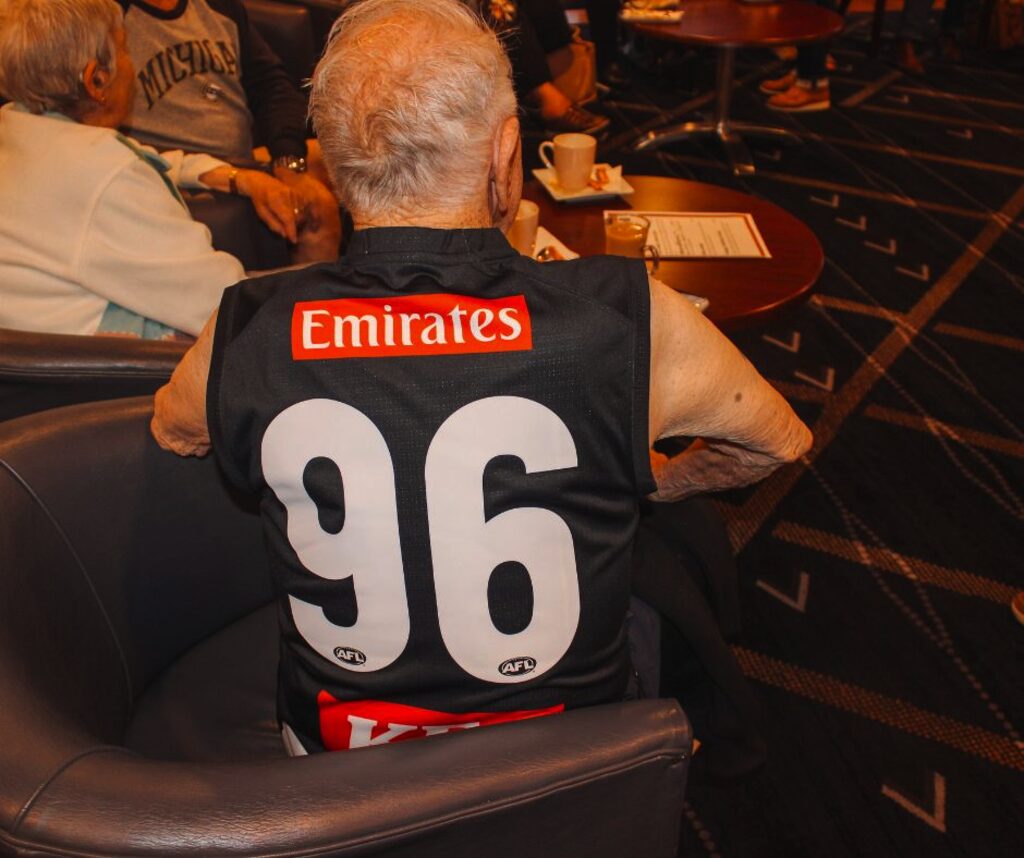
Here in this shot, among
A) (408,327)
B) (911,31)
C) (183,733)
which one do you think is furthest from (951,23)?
(183,733)

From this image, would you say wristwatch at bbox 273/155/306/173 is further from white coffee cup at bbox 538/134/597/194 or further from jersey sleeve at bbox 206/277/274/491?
jersey sleeve at bbox 206/277/274/491

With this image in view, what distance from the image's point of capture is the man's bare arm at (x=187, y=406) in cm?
99

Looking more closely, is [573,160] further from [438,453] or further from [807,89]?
[807,89]

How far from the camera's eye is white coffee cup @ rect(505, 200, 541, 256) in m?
1.75

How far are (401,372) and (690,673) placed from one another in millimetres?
693

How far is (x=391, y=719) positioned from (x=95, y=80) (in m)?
1.21

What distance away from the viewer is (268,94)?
2459 millimetres

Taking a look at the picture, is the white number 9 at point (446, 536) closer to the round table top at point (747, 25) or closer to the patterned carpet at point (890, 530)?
the patterned carpet at point (890, 530)

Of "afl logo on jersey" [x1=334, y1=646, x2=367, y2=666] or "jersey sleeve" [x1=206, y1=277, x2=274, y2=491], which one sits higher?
"jersey sleeve" [x1=206, y1=277, x2=274, y2=491]

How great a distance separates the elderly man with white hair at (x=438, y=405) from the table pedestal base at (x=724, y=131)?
3.11 metres

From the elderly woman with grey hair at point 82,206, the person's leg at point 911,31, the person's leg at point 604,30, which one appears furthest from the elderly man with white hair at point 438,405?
the person's leg at point 911,31

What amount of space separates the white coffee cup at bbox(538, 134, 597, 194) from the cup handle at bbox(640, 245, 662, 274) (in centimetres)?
30

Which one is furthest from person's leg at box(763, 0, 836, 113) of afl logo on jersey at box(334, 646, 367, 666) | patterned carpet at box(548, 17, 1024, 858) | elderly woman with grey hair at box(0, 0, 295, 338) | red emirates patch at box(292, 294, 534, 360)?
afl logo on jersey at box(334, 646, 367, 666)

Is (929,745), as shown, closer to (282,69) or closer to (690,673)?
(690,673)
